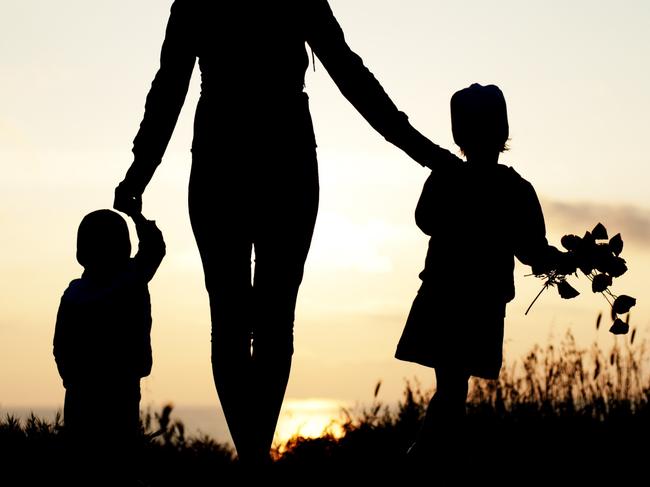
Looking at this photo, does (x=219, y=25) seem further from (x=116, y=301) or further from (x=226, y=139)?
(x=116, y=301)

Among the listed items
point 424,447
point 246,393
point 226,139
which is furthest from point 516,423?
point 226,139

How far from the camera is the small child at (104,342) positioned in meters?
5.59

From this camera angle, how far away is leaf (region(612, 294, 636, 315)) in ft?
20.7

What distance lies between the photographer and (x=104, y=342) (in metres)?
5.62

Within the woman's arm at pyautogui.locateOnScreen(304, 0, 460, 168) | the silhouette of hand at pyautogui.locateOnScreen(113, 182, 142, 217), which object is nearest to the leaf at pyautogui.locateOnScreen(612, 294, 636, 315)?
the woman's arm at pyautogui.locateOnScreen(304, 0, 460, 168)

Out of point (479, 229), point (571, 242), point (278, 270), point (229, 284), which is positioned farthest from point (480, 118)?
point (229, 284)

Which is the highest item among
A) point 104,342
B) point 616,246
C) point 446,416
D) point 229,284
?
point 616,246

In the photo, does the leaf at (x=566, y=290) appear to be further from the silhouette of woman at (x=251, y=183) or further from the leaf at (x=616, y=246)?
the silhouette of woman at (x=251, y=183)

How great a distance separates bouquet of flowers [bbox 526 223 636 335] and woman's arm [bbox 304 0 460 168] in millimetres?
838

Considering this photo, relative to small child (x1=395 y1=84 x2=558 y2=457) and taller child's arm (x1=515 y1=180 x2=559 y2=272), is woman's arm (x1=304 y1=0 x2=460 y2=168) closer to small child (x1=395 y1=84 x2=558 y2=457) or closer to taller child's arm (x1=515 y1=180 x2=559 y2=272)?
small child (x1=395 y1=84 x2=558 y2=457)

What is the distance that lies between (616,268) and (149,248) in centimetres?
264

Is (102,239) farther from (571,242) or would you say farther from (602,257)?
(602,257)

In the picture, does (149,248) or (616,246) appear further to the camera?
(616,246)

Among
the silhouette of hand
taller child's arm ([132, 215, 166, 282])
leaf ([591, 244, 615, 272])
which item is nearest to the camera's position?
taller child's arm ([132, 215, 166, 282])
